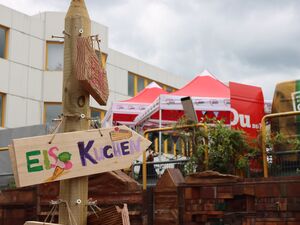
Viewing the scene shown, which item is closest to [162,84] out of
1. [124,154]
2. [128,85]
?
[128,85]

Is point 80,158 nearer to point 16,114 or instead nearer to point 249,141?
point 249,141

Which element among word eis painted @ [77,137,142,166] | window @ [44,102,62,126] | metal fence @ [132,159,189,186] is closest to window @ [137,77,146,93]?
window @ [44,102,62,126]

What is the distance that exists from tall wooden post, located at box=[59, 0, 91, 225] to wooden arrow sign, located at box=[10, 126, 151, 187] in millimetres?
191

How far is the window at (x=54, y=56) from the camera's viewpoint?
2677 centimetres

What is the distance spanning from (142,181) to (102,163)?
164 inches

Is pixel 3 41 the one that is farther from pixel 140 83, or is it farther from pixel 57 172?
pixel 57 172

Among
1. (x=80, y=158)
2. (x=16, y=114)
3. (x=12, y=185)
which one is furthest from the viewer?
(x=16, y=114)

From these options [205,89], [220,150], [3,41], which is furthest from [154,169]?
[3,41]

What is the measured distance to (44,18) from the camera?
26797 millimetres

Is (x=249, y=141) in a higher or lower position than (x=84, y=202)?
higher

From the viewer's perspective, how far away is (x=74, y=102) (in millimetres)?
4172

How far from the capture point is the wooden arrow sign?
3.79 m

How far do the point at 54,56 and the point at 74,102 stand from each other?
23346mm

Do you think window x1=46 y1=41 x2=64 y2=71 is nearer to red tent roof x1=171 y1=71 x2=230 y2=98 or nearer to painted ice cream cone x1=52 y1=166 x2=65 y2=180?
red tent roof x1=171 y1=71 x2=230 y2=98
